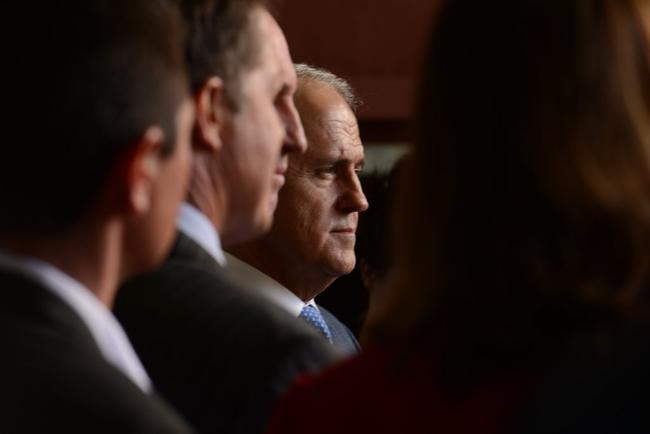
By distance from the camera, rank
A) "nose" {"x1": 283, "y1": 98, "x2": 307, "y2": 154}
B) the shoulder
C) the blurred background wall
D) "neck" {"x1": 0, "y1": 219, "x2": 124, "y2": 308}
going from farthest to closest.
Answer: the blurred background wall
"nose" {"x1": 283, "y1": 98, "x2": 307, "y2": 154}
"neck" {"x1": 0, "y1": 219, "x2": 124, "y2": 308}
the shoulder

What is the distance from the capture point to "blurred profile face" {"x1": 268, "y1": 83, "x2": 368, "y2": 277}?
3354mm

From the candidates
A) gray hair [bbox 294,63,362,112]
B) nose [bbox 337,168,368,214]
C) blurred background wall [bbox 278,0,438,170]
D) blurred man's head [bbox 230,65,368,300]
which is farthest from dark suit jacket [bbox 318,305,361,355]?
blurred background wall [bbox 278,0,438,170]

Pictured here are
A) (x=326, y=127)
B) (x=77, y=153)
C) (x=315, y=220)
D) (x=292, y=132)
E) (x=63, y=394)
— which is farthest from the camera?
(x=326, y=127)

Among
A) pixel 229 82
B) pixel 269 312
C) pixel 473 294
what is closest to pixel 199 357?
pixel 269 312

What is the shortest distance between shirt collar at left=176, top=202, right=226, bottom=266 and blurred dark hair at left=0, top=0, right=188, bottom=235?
55 centimetres

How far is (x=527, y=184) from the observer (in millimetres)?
1339

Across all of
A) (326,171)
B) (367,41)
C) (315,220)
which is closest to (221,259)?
(315,220)

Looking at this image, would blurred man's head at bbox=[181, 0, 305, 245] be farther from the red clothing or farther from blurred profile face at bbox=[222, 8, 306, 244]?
the red clothing

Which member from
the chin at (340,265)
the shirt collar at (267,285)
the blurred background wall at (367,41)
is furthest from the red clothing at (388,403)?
the blurred background wall at (367,41)

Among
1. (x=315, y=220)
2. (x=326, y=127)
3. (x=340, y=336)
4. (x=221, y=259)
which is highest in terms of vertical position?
(x=221, y=259)

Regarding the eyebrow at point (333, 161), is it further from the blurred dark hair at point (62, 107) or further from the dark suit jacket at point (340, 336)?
the blurred dark hair at point (62, 107)

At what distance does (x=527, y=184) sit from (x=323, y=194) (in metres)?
2.11

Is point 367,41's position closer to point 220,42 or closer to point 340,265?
point 340,265

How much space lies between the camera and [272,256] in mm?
3336
